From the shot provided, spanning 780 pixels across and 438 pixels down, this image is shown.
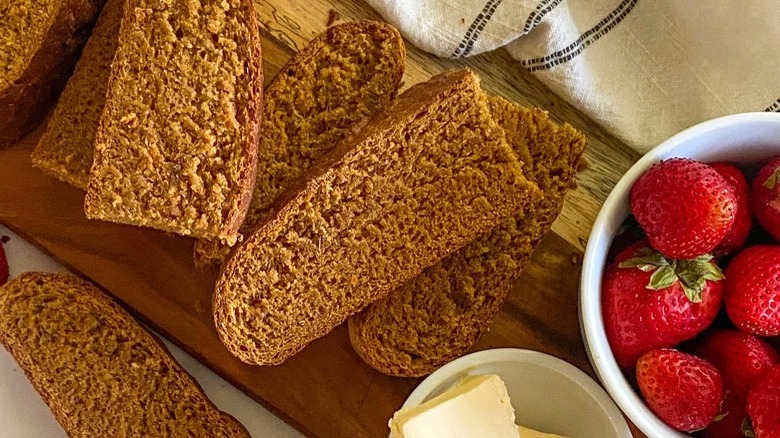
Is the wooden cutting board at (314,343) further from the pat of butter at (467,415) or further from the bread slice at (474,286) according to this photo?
the pat of butter at (467,415)

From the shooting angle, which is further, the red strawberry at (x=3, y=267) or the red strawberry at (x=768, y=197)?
the red strawberry at (x=3, y=267)

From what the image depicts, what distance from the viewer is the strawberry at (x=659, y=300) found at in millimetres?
1542

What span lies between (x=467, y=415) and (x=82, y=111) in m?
1.06

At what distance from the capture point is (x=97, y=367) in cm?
190

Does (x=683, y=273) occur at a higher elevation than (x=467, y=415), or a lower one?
higher

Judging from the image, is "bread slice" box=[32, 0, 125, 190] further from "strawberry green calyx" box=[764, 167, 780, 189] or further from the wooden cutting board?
"strawberry green calyx" box=[764, 167, 780, 189]

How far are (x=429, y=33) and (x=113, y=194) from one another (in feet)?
2.49

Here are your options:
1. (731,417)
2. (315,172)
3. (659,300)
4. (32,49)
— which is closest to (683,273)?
(659,300)

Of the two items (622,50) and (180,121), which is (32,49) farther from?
(622,50)

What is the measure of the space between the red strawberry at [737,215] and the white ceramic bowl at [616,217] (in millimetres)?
58

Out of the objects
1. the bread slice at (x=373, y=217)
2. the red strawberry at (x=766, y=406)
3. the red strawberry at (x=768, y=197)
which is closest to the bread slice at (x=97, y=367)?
the bread slice at (x=373, y=217)

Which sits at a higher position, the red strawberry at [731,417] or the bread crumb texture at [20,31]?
the red strawberry at [731,417]

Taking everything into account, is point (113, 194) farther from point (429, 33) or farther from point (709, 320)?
point (709, 320)

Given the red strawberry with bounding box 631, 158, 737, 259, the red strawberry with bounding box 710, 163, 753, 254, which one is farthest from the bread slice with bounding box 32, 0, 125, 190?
the red strawberry with bounding box 710, 163, 753, 254
